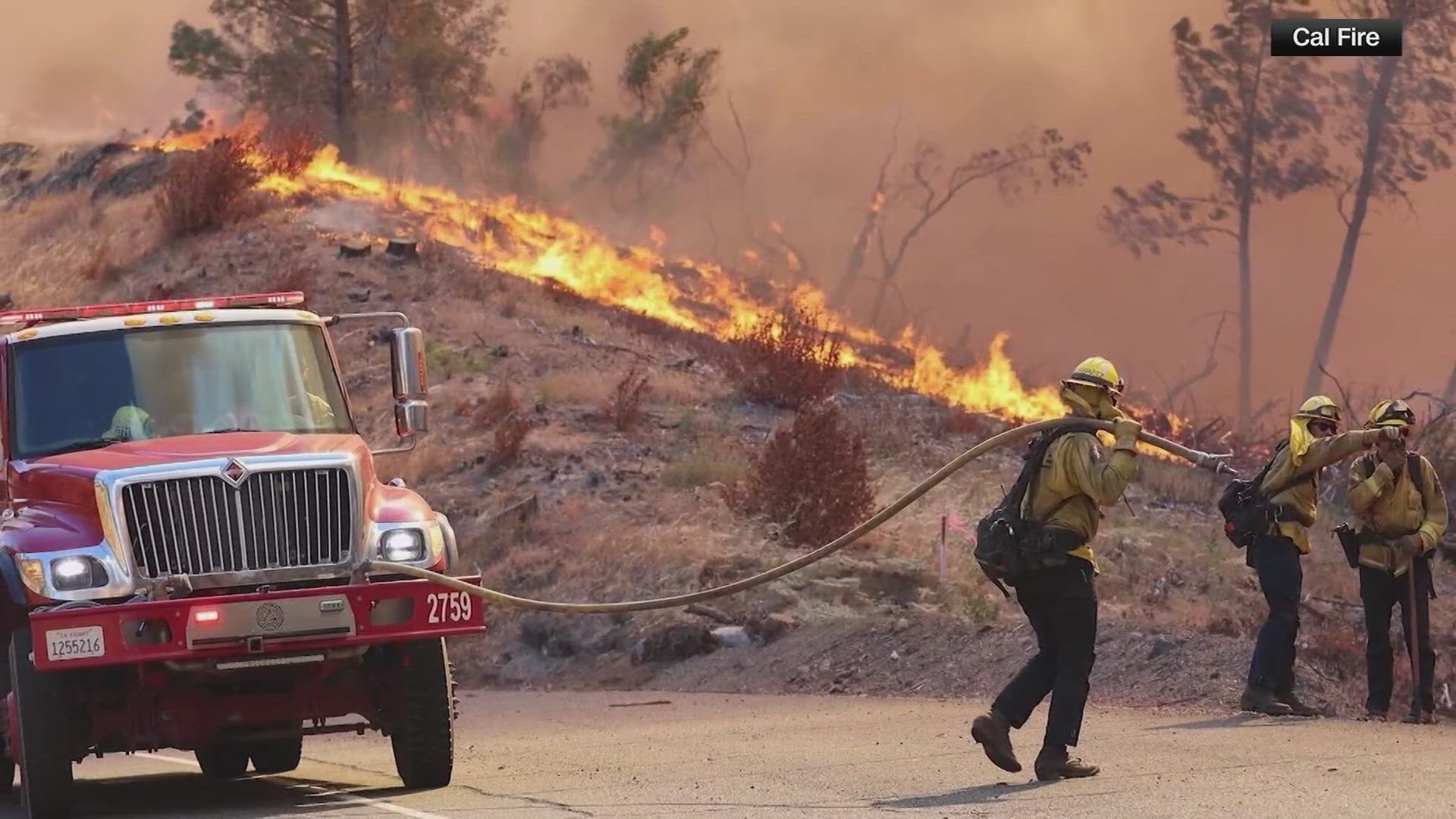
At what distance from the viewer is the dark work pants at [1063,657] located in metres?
9.80

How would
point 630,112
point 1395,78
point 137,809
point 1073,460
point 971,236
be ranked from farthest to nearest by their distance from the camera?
point 630,112 < point 971,236 < point 1395,78 < point 137,809 < point 1073,460

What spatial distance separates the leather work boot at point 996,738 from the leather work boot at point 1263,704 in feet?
9.99

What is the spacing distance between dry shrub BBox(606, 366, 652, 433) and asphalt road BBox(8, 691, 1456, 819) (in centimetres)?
1235

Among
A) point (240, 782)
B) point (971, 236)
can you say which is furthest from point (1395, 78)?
point (240, 782)

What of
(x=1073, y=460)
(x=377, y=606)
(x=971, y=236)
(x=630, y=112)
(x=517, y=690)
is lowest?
(x=517, y=690)

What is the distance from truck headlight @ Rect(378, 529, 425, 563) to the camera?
34.1ft

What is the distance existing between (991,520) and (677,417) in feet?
59.1

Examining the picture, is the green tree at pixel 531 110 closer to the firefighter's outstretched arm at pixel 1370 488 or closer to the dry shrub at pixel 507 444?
the dry shrub at pixel 507 444

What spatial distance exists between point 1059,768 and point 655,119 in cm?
5887

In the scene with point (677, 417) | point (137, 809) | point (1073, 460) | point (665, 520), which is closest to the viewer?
point (1073, 460)

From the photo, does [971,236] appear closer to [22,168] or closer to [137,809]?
[22,168]

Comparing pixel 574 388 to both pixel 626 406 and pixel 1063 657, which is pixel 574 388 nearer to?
pixel 626 406

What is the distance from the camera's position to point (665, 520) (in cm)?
2247

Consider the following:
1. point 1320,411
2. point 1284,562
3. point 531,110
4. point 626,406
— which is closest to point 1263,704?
point 1284,562
